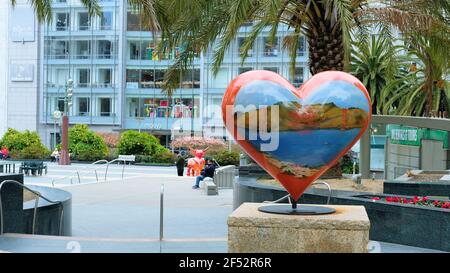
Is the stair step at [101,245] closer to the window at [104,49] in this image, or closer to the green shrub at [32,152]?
the green shrub at [32,152]

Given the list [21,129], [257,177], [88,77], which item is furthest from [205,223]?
[21,129]

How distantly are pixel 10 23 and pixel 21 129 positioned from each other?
1155cm

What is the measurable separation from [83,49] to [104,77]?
359 cm

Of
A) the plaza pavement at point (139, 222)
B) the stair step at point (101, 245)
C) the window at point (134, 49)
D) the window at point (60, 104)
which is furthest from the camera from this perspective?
the window at point (60, 104)

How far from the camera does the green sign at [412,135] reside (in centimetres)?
2446

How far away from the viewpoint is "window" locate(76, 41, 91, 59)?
217ft

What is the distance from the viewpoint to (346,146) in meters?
6.20

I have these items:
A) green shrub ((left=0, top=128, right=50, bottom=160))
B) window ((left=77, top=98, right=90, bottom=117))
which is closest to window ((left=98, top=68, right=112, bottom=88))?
window ((left=77, top=98, right=90, bottom=117))

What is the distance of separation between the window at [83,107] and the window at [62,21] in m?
7.41

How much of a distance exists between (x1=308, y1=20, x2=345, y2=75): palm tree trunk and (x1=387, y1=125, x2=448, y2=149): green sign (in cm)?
980

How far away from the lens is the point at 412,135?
26.2m

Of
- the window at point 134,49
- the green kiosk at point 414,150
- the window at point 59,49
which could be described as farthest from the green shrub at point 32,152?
the green kiosk at point 414,150

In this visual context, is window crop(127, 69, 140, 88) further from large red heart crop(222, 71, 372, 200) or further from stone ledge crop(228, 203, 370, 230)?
stone ledge crop(228, 203, 370, 230)

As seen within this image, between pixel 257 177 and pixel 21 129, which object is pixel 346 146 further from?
pixel 21 129
